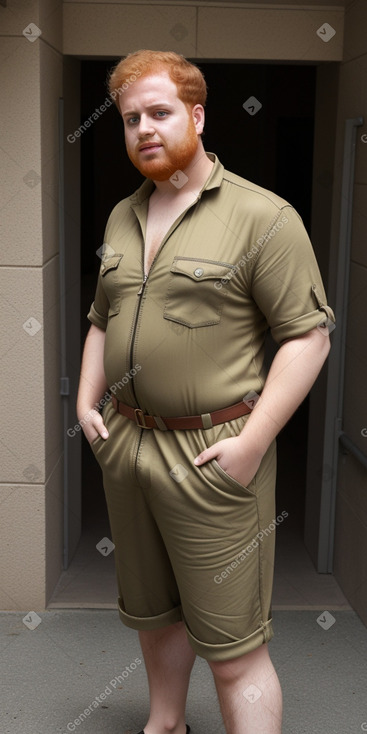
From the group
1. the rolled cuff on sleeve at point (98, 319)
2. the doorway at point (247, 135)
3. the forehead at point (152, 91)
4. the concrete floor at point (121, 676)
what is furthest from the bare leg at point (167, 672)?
the doorway at point (247, 135)

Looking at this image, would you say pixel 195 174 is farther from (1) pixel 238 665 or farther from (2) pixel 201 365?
(1) pixel 238 665

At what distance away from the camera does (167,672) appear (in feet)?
8.73

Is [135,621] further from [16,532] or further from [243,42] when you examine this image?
[243,42]

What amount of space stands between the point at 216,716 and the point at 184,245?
1507mm

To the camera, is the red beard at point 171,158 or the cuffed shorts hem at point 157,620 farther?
the cuffed shorts hem at point 157,620

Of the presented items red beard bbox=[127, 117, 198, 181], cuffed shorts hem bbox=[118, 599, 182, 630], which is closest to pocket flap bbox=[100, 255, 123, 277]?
red beard bbox=[127, 117, 198, 181]

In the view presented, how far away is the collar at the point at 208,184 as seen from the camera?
90.4 inches

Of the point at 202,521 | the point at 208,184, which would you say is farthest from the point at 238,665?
the point at 208,184

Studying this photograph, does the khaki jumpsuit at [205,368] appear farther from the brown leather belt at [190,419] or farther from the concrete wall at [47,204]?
the concrete wall at [47,204]

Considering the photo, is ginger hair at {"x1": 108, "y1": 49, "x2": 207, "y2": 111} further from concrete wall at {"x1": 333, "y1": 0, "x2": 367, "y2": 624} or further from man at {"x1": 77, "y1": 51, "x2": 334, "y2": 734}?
concrete wall at {"x1": 333, "y1": 0, "x2": 367, "y2": 624}

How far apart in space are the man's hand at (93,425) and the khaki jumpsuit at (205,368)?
0.07ft

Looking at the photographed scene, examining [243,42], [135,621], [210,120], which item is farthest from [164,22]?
[210,120]

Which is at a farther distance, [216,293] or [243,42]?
[243,42]

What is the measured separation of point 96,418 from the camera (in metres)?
2.46
